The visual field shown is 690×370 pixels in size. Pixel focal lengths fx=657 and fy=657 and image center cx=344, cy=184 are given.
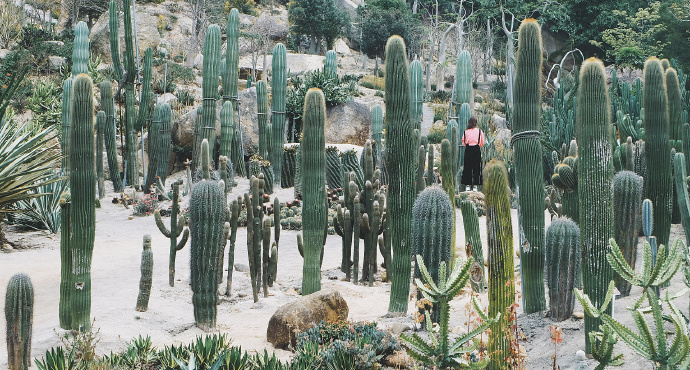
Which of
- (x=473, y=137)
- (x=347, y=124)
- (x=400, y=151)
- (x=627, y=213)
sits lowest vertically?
(x=627, y=213)

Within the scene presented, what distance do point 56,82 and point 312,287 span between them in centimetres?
2025

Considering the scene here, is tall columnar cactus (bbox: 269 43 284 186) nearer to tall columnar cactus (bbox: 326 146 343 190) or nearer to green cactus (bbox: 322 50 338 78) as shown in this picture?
tall columnar cactus (bbox: 326 146 343 190)

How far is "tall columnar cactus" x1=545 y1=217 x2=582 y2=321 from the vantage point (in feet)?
17.0

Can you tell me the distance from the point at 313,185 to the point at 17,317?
9.96 ft

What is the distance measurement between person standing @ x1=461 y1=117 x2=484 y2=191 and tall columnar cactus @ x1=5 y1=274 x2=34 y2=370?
7304mm

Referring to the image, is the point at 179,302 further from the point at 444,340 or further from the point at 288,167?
the point at 288,167

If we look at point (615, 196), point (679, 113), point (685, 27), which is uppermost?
point (685, 27)

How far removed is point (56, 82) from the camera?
23734 mm

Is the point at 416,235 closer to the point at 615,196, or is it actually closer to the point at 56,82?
the point at 615,196

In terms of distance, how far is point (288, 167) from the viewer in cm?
1442

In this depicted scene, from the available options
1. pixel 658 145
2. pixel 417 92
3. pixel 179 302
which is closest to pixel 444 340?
pixel 658 145

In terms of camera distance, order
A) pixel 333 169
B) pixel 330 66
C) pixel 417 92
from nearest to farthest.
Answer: pixel 333 169 → pixel 417 92 → pixel 330 66

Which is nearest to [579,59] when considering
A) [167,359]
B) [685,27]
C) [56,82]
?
[685,27]

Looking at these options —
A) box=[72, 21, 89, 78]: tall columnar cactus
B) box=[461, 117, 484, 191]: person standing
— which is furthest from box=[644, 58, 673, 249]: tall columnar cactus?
box=[72, 21, 89, 78]: tall columnar cactus
